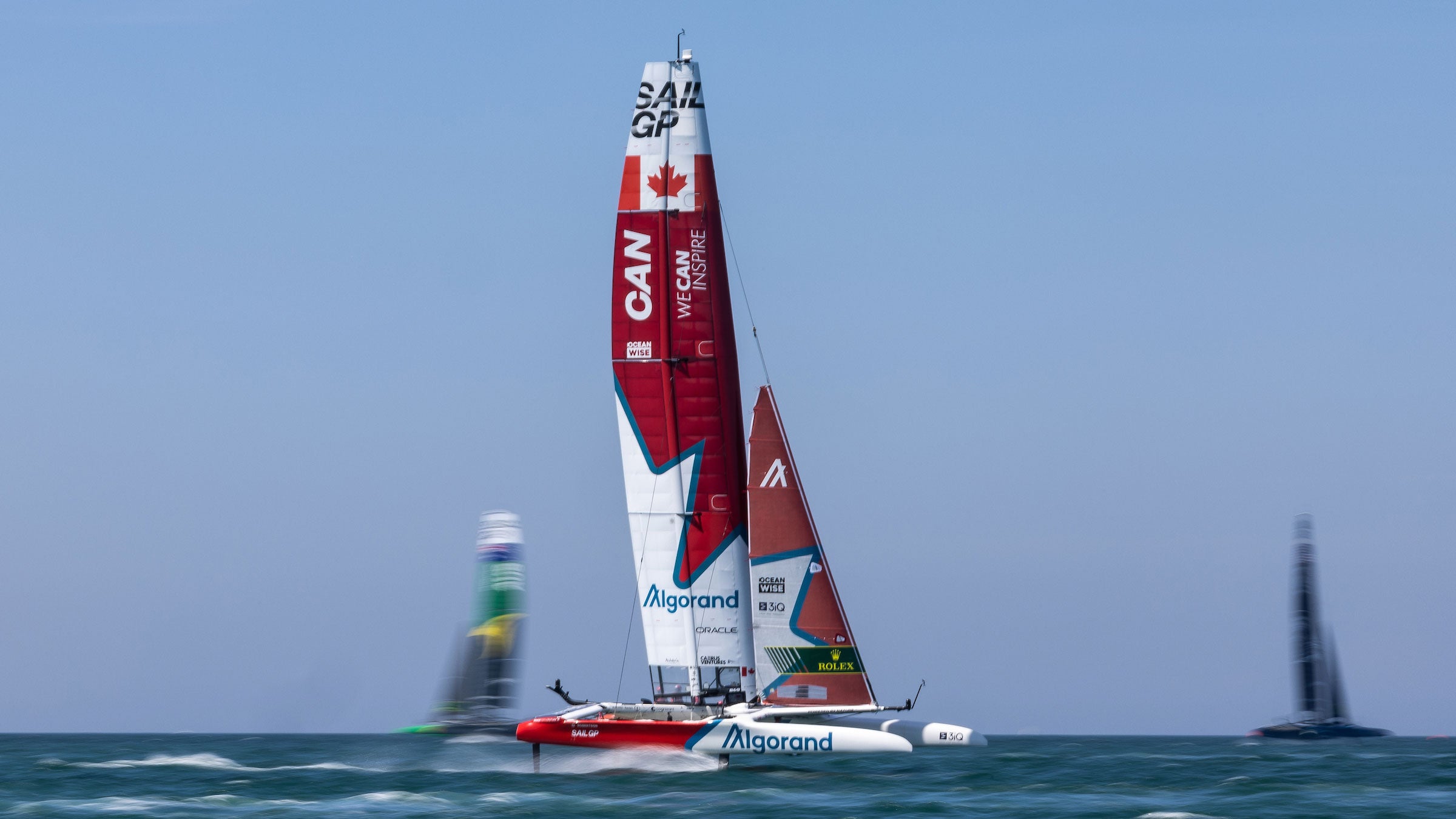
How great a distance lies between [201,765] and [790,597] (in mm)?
21743

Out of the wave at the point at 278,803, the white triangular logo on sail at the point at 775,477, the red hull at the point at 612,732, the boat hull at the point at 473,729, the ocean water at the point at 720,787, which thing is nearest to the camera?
the ocean water at the point at 720,787

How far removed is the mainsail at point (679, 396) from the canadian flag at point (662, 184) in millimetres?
26

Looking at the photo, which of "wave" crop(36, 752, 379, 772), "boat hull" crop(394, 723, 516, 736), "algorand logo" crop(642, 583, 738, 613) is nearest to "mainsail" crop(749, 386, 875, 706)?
"algorand logo" crop(642, 583, 738, 613)

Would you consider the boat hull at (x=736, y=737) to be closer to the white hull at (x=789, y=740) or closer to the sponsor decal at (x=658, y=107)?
the white hull at (x=789, y=740)

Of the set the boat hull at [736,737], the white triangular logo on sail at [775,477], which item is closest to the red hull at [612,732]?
the boat hull at [736,737]

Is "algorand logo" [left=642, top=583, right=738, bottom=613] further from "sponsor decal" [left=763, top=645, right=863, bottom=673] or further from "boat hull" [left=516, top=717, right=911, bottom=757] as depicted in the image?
"boat hull" [left=516, top=717, right=911, bottom=757]

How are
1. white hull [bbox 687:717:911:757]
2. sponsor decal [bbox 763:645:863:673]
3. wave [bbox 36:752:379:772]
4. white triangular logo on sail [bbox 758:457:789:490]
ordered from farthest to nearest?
wave [bbox 36:752:379:772] < white triangular logo on sail [bbox 758:457:789:490] < sponsor decal [bbox 763:645:863:673] < white hull [bbox 687:717:911:757]

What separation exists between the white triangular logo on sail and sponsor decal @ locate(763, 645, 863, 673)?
3.51 m

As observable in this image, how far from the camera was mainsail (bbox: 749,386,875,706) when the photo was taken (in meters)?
37.1

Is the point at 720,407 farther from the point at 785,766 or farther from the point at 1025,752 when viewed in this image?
the point at 1025,752

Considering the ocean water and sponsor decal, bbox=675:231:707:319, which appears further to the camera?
sponsor decal, bbox=675:231:707:319

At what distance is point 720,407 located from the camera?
1464 inches

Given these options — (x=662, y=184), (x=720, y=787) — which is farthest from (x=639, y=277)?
(x=720, y=787)

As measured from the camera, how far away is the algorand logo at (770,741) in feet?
113
